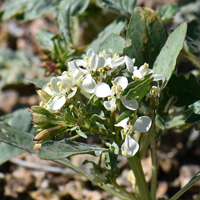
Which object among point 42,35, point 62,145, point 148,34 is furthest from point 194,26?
point 62,145

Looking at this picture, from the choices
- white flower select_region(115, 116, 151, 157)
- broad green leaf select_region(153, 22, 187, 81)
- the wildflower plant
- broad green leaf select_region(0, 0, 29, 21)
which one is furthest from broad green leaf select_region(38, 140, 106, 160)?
broad green leaf select_region(0, 0, 29, 21)

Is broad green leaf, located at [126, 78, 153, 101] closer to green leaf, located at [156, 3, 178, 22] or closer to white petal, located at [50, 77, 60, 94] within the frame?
white petal, located at [50, 77, 60, 94]

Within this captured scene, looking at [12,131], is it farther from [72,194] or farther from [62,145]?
[72,194]

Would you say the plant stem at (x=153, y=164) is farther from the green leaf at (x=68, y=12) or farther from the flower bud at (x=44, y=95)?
the green leaf at (x=68, y=12)

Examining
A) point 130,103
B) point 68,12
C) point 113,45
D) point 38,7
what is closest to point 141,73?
point 130,103

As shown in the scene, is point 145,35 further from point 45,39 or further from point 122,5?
point 45,39
